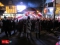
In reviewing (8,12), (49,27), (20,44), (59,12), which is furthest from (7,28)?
(59,12)

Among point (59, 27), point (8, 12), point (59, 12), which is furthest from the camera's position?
point (59, 12)

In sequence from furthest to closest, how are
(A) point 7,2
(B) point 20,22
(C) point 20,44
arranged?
(A) point 7,2 → (B) point 20,22 → (C) point 20,44

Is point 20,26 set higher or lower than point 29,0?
lower

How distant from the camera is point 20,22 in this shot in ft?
61.9

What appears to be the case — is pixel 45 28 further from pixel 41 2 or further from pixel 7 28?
pixel 41 2

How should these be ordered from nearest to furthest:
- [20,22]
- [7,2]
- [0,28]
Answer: [20,22]
[0,28]
[7,2]

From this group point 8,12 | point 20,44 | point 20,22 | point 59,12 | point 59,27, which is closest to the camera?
point 20,44

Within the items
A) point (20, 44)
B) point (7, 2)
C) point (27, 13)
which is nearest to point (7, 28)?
point (27, 13)

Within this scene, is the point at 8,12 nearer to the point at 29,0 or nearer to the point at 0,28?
the point at 0,28

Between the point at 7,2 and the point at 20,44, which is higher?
the point at 7,2

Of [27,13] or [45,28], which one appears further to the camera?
[45,28]

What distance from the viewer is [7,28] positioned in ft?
54.5

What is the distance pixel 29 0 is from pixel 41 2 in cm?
A: 296

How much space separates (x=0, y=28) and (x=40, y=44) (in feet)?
34.1
